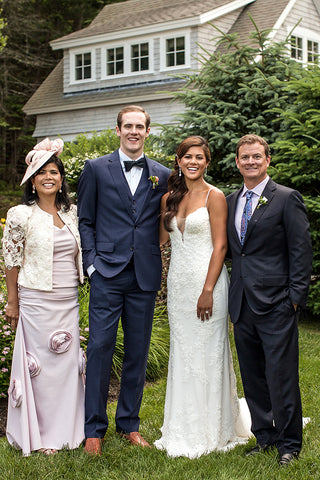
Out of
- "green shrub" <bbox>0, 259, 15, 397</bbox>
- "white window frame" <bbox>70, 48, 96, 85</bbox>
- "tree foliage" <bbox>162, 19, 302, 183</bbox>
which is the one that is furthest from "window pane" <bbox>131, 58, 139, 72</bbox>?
"green shrub" <bbox>0, 259, 15, 397</bbox>

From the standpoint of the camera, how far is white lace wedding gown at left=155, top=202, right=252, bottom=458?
459cm

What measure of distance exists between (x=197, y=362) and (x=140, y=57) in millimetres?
17907

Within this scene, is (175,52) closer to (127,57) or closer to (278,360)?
(127,57)

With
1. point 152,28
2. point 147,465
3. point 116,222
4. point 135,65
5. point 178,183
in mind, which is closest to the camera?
point 147,465

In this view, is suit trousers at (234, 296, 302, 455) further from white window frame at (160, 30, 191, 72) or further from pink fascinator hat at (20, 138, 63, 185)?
white window frame at (160, 30, 191, 72)

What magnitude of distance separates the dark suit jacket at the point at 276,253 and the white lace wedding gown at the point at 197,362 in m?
0.44

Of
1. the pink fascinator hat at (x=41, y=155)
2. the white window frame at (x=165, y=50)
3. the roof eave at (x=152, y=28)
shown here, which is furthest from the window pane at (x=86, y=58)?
the pink fascinator hat at (x=41, y=155)

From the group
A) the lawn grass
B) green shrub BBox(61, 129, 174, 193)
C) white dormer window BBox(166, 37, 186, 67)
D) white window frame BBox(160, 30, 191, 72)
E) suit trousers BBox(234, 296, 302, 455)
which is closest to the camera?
the lawn grass

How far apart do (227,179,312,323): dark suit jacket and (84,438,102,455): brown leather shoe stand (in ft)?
5.41

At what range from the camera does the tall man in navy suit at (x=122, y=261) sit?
4.62 meters

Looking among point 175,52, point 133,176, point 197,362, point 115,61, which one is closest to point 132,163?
point 133,176

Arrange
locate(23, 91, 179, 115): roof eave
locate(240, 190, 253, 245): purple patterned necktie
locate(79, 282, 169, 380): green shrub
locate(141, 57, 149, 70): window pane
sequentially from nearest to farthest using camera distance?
locate(240, 190, 253, 245): purple patterned necktie
locate(79, 282, 169, 380): green shrub
locate(23, 91, 179, 115): roof eave
locate(141, 57, 149, 70): window pane

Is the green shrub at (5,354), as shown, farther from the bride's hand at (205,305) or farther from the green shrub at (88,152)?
the green shrub at (88,152)

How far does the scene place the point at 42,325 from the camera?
461cm
